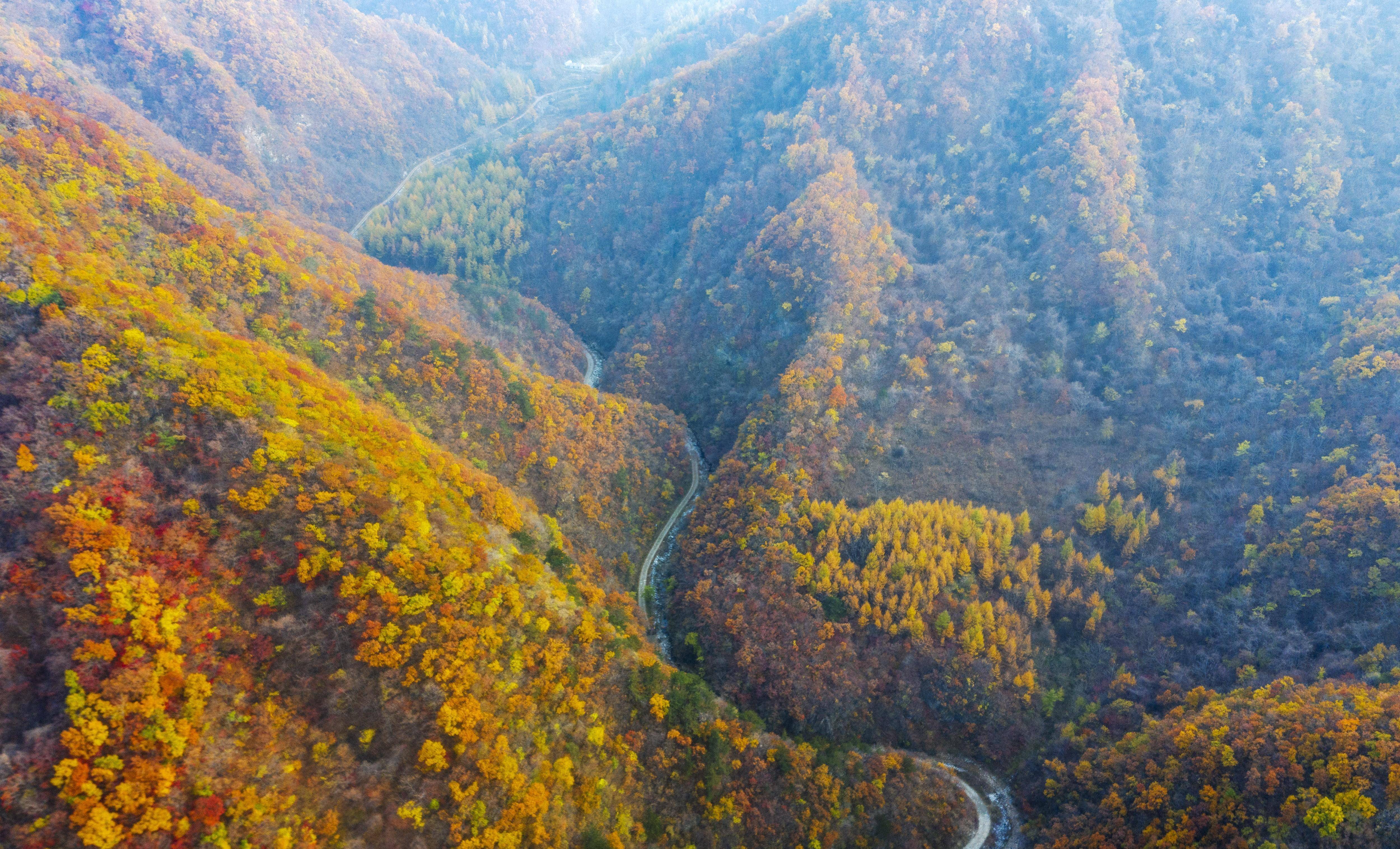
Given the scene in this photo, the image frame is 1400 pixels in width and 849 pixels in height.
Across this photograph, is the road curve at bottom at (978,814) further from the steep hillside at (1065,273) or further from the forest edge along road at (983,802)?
the steep hillside at (1065,273)

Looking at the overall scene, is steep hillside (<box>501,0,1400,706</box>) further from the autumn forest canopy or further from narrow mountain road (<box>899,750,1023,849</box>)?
narrow mountain road (<box>899,750,1023,849</box>)

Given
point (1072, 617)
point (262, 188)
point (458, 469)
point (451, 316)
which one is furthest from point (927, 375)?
point (262, 188)

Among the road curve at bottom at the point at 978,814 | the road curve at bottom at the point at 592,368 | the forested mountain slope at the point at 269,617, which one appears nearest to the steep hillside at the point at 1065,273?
the road curve at bottom at the point at 592,368

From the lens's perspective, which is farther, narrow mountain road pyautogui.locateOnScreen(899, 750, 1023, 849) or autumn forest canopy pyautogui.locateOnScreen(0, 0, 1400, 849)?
narrow mountain road pyautogui.locateOnScreen(899, 750, 1023, 849)

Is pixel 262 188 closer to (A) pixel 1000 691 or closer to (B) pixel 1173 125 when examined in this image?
(A) pixel 1000 691

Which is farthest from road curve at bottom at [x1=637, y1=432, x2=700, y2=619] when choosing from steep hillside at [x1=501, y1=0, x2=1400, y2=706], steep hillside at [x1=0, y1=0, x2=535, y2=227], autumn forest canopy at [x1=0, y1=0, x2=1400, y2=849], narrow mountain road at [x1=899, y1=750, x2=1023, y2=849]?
steep hillside at [x1=0, y1=0, x2=535, y2=227]
